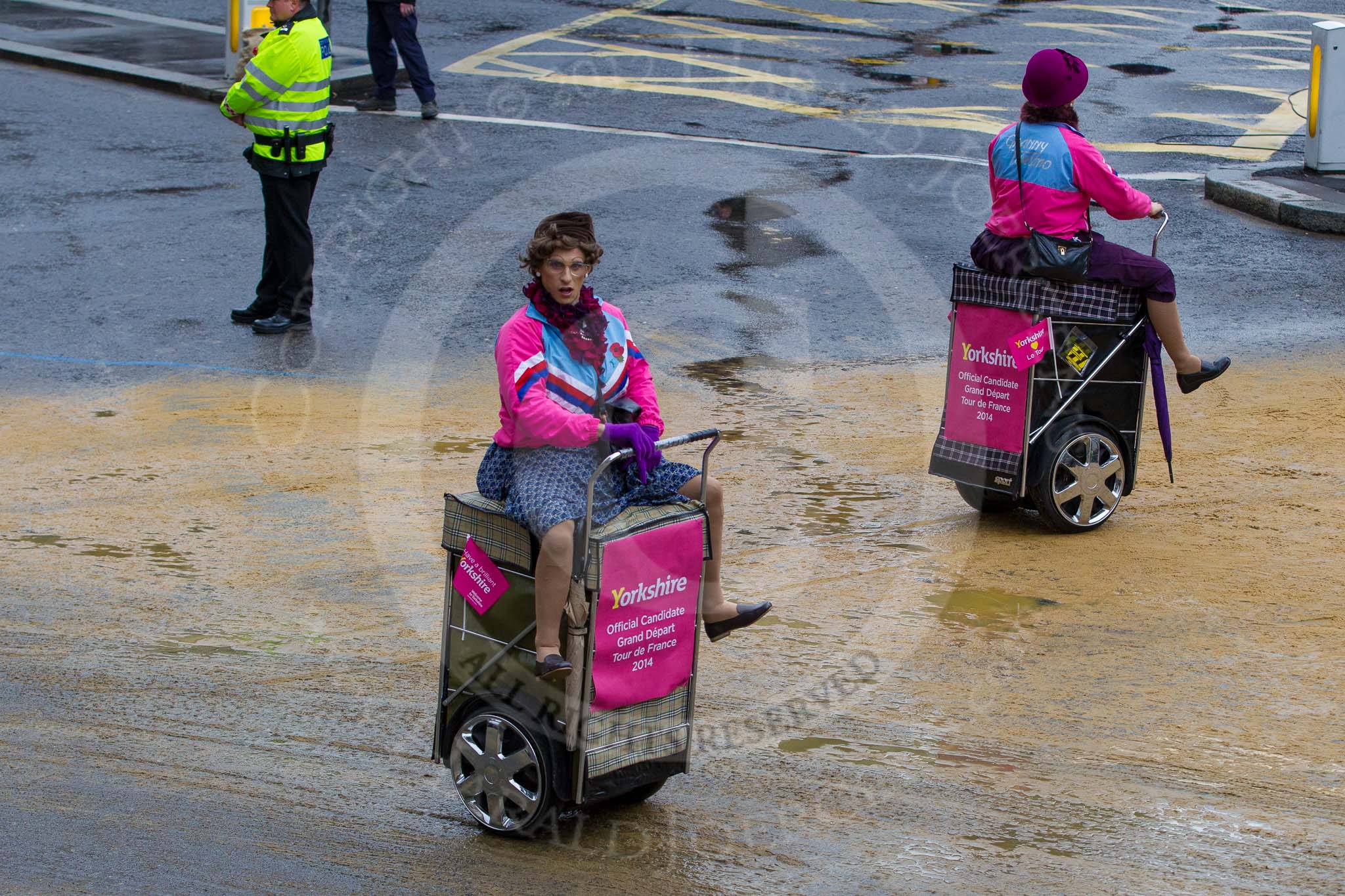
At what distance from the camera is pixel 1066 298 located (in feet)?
22.7

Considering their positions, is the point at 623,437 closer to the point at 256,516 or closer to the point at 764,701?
the point at 764,701

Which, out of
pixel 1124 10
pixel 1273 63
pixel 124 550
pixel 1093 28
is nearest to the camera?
pixel 124 550

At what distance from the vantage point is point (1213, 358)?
9492mm

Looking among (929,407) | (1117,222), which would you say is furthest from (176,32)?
(929,407)

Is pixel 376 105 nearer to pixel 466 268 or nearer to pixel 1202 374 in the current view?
pixel 466 268

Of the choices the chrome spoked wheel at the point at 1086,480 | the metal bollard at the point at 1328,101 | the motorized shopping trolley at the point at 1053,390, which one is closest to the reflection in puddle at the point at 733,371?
the motorized shopping trolley at the point at 1053,390

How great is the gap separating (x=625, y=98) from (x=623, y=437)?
12.4m

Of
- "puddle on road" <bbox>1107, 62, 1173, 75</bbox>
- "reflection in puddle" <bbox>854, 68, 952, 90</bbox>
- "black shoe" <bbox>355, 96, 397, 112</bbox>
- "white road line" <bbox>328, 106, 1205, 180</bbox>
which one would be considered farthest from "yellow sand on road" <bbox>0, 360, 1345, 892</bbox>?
"puddle on road" <bbox>1107, 62, 1173, 75</bbox>

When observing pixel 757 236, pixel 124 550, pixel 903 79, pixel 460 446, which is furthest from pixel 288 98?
pixel 903 79

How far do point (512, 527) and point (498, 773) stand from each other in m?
0.72

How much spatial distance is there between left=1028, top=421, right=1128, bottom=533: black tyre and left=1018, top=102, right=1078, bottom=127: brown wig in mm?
1317

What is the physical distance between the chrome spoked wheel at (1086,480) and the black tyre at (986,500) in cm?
25

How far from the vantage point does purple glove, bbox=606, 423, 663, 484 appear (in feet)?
14.9

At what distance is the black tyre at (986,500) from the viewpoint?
7219mm
